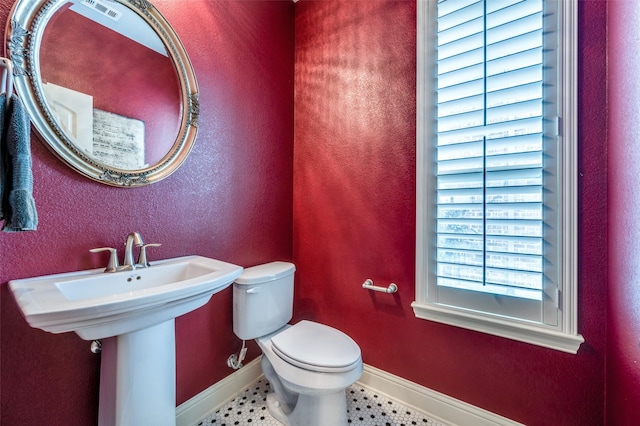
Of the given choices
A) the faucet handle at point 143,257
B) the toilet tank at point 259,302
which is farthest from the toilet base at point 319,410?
the faucet handle at point 143,257

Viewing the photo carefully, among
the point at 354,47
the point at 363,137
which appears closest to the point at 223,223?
the point at 363,137

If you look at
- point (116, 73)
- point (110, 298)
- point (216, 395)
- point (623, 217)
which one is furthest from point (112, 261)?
point (623, 217)

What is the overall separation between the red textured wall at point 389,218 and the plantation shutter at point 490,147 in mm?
156

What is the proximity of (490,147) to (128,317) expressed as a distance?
59.1 inches

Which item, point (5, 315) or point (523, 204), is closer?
point (5, 315)

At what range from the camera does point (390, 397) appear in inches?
59.4

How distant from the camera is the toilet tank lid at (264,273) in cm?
138

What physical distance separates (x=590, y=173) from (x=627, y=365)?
2.22ft

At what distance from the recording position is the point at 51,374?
0.94 metres

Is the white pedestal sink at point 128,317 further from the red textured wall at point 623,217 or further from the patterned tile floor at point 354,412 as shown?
the red textured wall at point 623,217

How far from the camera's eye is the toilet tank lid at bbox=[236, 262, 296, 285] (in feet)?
4.52

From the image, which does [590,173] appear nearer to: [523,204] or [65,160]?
[523,204]

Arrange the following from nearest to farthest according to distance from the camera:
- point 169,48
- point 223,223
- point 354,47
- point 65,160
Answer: point 65,160
point 169,48
point 223,223
point 354,47

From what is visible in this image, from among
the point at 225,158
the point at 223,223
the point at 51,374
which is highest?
the point at 225,158
